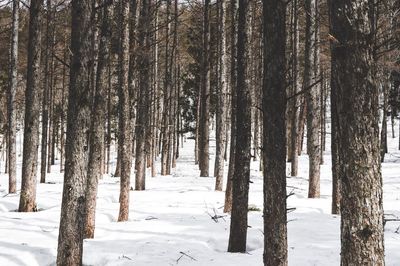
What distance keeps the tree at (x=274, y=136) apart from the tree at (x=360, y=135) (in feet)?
5.26

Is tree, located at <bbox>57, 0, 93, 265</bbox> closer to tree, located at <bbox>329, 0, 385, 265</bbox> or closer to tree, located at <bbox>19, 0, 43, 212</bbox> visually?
tree, located at <bbox>329, 0, 385, 265</bbox>

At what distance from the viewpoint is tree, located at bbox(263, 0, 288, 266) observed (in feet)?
16.0

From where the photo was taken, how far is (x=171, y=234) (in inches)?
317

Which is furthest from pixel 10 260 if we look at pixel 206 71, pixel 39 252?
pixel 206 71

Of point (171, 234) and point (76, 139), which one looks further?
point (171, 234)

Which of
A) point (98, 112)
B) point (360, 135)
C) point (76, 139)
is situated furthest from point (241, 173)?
point (360, 135)

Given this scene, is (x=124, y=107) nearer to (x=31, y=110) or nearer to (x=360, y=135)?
(x=31, y=110)

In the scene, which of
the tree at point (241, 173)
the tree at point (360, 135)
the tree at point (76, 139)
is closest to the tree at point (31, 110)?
the tree at point (76, 139)

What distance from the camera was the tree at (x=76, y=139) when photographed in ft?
18.8

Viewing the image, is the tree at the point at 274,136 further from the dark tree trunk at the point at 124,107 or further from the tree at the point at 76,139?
→ the dark tree trunk at the point at 124,107

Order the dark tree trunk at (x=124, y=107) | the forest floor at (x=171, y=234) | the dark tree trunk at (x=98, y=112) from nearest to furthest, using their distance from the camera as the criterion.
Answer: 1. the forest floor at (x=171, y=234)
2. the dark tree trunk at (x=98, y=112)
3. the dark tree trunk at (x=124, y=107)

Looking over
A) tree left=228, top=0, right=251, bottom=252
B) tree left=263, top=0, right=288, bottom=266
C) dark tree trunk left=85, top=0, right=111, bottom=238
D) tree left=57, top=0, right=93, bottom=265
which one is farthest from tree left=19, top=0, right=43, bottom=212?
tree left=263, top=0, right=288, bottom=266

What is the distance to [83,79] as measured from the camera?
576 centimetres

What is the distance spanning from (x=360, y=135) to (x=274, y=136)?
169cm
